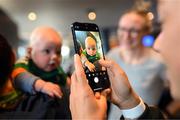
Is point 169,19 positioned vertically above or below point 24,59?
above

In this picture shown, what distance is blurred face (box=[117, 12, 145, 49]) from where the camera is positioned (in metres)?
1.19

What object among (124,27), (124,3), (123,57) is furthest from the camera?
(124,3)

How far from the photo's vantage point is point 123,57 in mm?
1136

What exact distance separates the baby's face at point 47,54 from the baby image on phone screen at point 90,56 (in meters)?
0.17

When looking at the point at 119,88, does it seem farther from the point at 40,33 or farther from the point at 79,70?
the point at 40,33

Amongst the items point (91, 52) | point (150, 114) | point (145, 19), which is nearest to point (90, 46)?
point (91, 52)

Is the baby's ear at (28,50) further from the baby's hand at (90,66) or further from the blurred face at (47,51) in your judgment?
the baby's hand at (90,66)

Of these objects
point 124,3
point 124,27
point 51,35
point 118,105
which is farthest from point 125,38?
point 118,105

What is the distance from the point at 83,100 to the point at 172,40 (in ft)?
0.66

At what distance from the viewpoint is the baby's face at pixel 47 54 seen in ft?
2.76

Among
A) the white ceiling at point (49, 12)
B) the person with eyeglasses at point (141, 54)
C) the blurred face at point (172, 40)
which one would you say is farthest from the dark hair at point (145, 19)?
the blurred face at point (172, 40)

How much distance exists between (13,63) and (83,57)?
27 cm

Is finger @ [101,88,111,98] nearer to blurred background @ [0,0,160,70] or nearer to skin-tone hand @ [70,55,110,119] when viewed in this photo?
skin-tone hand @ [70,55,110,119]

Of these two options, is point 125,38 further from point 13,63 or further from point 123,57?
point 13,63
